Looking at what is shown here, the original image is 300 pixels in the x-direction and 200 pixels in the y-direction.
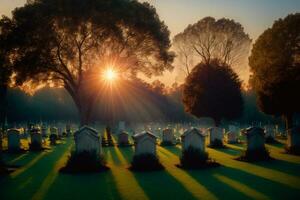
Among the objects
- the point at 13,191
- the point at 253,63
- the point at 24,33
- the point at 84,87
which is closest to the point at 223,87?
the point at 253,63

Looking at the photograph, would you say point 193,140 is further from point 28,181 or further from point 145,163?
point 28,181

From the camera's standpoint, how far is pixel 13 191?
14.3 m

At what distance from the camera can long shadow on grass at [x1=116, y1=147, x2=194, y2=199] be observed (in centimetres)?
1323

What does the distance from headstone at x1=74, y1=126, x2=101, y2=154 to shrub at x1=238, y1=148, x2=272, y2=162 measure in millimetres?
8452

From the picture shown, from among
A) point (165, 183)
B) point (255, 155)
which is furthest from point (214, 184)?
point (255, 155)

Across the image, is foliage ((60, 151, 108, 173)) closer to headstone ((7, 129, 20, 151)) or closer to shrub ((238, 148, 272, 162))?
shrub ((238, 148, 272, 162))

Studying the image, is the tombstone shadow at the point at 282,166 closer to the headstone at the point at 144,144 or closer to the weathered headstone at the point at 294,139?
the weathered headstone at the point at 294,139

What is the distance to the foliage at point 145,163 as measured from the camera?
18.8 meters

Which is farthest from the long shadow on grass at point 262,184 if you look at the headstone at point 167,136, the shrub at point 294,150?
the headstone at point 167,136

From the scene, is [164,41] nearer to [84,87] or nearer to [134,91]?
[84,87]

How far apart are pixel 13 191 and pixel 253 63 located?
35412mm

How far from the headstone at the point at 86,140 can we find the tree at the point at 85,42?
38.5ft

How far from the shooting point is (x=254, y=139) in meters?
21.8

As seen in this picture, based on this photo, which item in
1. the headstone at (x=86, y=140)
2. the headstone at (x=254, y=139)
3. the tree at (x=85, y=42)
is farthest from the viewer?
the tree at (x=85, y=42)
